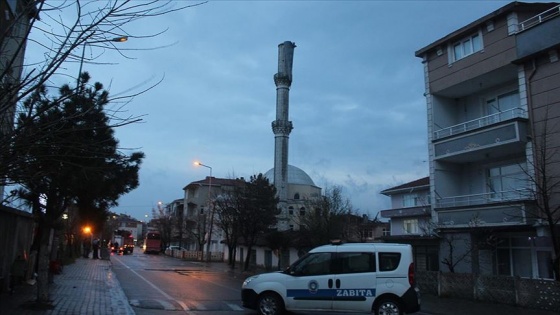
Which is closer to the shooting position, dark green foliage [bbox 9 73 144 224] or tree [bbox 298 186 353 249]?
dark green foliage [bbox 9 73 144 224]

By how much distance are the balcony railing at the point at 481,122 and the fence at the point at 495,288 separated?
6.95m

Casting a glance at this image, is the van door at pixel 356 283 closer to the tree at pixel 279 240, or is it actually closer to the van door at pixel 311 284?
the van door at pixel 311 284

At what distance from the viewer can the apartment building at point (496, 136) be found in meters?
Answer: 19.6

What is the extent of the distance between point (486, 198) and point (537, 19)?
326 inches

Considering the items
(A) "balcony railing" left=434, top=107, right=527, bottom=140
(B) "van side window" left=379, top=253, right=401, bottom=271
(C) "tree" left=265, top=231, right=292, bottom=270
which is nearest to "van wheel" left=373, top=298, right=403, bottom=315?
(B) "van side window" left=379, top=253, right=401, bottom=271

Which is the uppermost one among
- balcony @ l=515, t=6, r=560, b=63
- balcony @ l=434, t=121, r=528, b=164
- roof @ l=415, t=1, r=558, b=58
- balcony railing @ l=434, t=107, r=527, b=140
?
roof @ l=415, t=1, r=558, b=58

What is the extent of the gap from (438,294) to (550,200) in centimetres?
595

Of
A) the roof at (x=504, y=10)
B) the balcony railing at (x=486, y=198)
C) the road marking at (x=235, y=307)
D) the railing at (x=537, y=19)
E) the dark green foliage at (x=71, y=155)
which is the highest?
the roof at (x=504, y=10)

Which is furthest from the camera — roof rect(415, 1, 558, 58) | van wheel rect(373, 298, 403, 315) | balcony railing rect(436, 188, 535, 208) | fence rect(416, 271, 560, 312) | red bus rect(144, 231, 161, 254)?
red bus rect(144, 231, 161, 254)

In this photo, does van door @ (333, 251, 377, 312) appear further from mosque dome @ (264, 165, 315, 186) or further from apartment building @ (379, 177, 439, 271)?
mosque dome @ (264, 165, 315, 186)

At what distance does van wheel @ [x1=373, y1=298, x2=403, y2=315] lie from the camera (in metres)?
12.2

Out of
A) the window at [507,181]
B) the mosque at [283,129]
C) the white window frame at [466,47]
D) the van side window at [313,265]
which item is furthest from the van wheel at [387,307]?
the mosque at [283,129]

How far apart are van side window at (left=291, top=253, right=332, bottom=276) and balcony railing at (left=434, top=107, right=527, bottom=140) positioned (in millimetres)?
12254

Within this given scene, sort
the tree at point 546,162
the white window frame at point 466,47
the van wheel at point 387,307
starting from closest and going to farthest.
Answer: the van wheel at point 387,307, the tree at point 546,162, the white window frame at point 466,47
